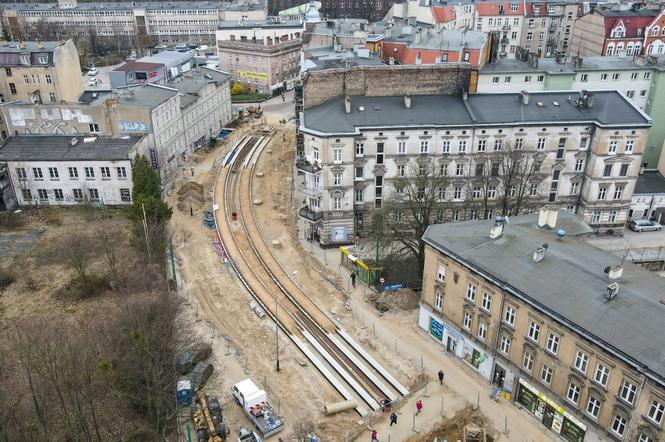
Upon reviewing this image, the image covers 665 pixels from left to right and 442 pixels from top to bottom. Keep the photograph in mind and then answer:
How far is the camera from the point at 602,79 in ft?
252

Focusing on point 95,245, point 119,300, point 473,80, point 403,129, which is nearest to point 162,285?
point 119,300

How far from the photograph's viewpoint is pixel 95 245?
63375mm

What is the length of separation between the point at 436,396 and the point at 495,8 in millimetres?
108737

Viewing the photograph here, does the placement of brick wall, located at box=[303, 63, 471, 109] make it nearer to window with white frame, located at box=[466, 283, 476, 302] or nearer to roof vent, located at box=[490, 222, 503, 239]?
roof vent, located at box=[490, 222, 503, 239]

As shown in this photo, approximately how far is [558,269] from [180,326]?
28466mm

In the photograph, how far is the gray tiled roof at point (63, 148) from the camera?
70.5 meters

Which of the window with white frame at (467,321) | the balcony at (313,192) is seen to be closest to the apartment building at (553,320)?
the window with white frame at (467,321)

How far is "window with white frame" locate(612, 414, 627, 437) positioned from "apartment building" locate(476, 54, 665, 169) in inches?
2001

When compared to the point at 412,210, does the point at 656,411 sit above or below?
below

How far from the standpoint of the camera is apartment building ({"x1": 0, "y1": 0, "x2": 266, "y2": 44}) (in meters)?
176

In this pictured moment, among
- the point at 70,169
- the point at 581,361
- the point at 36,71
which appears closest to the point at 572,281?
the point at 581,361

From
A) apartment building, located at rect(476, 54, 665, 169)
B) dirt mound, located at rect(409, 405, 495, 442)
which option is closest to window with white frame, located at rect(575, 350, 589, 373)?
dirt mound, located at rect(409, 405, 495, 442)

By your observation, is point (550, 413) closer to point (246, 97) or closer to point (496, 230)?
point (496, 230)

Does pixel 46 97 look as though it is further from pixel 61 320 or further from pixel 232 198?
pixel 61 320
